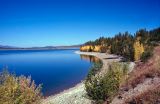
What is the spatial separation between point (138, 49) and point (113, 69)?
50875mm

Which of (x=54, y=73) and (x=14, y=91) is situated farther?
(x=54, y=73)

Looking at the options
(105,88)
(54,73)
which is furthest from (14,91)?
(54,73)

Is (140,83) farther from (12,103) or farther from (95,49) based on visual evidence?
(95,49)

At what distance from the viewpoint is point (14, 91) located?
1506 cm

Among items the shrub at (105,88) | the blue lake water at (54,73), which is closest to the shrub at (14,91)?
the blue lake water at (54,73)

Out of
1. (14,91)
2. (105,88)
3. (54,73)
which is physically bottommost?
(54,73)

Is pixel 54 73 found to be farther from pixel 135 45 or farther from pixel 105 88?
pixel 105 88

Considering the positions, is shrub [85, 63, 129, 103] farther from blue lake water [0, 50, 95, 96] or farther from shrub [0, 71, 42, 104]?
blue lake water [0, 50, 95, 96]

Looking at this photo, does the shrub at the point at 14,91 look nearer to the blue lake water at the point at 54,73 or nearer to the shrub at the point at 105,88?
the blue lake water at the point at 54,73

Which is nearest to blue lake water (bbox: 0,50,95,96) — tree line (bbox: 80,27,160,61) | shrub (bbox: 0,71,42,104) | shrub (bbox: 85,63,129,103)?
shrub (bbox: 0,71,42,104)

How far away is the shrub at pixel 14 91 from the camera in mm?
13906

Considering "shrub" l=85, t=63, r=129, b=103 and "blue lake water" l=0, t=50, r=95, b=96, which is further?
"blue lake water" l=0, t=50, r=95, b=96

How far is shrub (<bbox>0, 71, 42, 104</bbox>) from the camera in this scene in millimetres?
13906

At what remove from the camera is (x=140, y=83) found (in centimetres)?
2045
